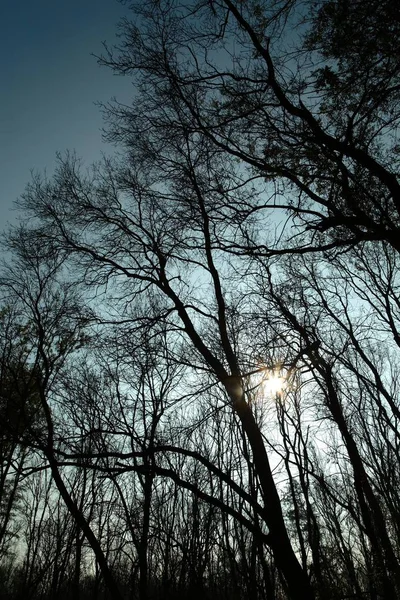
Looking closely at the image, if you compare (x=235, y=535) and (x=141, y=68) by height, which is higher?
(x=141, y=68)

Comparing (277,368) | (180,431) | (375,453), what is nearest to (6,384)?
(180,431)

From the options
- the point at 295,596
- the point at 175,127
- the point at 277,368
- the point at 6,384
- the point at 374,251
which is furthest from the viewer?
the point at 6,384

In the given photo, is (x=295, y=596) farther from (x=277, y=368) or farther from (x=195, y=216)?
(x=195, y=216)

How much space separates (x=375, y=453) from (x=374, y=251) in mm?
9666

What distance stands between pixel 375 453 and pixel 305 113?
14.9m

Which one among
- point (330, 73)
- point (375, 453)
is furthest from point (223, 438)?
point (330, 73)

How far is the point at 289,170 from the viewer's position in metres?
4.82

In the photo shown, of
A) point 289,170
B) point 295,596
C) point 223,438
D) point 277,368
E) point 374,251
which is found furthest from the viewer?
point 223,438

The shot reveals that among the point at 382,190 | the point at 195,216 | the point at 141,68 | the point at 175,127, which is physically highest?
the point at 141,68

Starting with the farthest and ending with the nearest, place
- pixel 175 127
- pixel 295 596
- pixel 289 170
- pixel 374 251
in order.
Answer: pixel 374 251, pixel 175 127, pixel 289 170, pixel 295 596

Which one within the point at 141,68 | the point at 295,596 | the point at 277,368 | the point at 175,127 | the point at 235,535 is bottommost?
the point at 295,596

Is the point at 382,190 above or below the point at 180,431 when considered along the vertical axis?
above

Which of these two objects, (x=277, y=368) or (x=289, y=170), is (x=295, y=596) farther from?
(x=289, y=170)

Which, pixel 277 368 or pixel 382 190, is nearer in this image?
pixel 382 190
